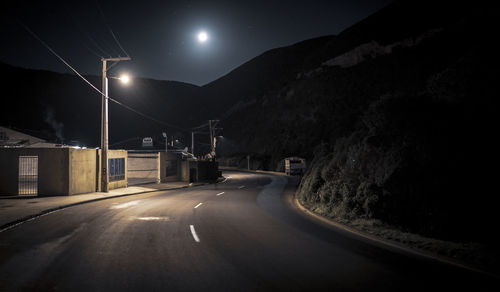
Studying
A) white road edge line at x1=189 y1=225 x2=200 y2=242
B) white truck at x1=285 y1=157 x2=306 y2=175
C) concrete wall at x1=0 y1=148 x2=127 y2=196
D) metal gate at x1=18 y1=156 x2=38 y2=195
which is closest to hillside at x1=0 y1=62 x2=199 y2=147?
white truck at x1=285 y1=157 x2=306 y2=175

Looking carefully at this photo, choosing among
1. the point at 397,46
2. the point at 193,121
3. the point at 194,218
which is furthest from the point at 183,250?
the point at 193,121

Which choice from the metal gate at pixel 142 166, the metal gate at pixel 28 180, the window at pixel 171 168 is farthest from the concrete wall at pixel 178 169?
the metal gate at pixel 28 180

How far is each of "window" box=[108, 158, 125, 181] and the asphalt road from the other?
13.3 m

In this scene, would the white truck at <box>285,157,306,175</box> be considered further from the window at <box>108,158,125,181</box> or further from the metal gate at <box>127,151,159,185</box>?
the window at <box>108,158,125,181</box>

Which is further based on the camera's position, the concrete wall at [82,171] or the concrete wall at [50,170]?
the concrete wall at [82,171]

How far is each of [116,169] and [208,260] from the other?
20324 mm

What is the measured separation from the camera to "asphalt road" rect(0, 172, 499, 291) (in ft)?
16.5

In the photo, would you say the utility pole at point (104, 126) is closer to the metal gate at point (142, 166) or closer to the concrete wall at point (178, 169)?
the concrete wall at point (178, 169)

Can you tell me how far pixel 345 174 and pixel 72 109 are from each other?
15590 centimetres

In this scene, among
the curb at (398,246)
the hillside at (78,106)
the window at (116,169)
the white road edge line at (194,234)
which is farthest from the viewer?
the hillside at (78,106)

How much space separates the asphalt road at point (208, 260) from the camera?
5027 mm

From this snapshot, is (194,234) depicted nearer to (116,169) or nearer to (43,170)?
(43,170)

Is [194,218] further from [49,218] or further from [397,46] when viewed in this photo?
[397,46]

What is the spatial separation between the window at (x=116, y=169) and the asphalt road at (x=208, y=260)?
13254mm
